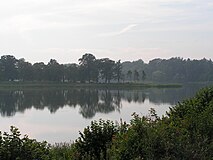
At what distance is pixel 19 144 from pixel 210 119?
3.05 meters

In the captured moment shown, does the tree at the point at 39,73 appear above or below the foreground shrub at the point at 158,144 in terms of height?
above

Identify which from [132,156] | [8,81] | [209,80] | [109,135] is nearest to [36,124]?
[109,135]

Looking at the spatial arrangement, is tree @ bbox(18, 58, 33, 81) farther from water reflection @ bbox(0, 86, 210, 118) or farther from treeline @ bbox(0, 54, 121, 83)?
water reflection @ bbox(0, 86, 210, 118)

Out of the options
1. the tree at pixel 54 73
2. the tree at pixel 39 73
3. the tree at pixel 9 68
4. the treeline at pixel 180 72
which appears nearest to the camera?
the tree at pixel 9 68

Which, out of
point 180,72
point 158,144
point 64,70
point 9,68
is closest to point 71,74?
point 64,70

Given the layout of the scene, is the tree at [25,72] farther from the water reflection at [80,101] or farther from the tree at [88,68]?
the water reflection at [80,101]

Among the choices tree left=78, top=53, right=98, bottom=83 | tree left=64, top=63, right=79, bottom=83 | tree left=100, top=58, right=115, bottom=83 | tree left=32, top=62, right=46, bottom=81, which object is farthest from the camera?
tree left=100, top=58, right=115, bottom=83

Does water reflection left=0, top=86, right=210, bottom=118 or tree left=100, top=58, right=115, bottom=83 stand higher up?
tree left=100, top=58, right=115, bottom=83

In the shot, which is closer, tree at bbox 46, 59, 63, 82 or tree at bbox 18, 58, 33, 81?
tree at bbox 18, 58, 33, 81

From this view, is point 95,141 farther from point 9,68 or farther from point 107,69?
point 107,69

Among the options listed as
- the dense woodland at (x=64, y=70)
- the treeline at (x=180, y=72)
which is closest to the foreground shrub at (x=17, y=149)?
the dense woodland at (x=64, y=70)

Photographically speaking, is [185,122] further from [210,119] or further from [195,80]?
[195,80]

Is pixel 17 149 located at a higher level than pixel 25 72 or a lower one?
lower

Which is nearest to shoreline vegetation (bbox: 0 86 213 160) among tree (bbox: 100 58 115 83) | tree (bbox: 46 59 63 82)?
tree (bbox: 46 59 63 82)
